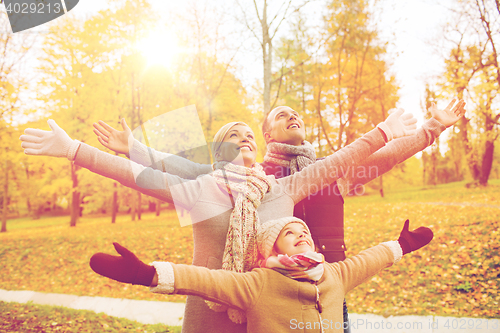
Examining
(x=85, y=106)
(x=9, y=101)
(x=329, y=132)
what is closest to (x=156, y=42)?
(x=85, y=106)

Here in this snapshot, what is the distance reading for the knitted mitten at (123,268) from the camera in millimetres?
1282

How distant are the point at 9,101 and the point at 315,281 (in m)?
13.6

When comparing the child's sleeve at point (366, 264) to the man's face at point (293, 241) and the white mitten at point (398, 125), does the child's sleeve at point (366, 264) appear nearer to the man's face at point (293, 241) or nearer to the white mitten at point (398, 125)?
the man's face at point (293, 241)

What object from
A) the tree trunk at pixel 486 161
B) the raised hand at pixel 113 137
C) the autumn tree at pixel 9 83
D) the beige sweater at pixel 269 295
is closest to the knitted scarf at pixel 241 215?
the beige sweater at pixel 269 295

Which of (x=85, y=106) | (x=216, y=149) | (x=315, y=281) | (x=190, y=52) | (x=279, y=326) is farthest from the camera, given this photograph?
(x=85, y=106)

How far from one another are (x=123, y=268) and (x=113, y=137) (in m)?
1.12

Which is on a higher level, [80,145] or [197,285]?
[80,145]

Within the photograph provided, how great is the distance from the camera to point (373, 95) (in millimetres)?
11875

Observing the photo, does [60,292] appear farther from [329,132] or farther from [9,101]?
[329,132]

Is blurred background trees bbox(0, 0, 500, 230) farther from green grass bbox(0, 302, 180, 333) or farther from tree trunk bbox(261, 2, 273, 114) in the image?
green grass bbox(0, 302, 180, 333)

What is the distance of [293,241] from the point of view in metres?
1.72

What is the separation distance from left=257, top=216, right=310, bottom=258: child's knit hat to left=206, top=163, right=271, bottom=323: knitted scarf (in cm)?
7
